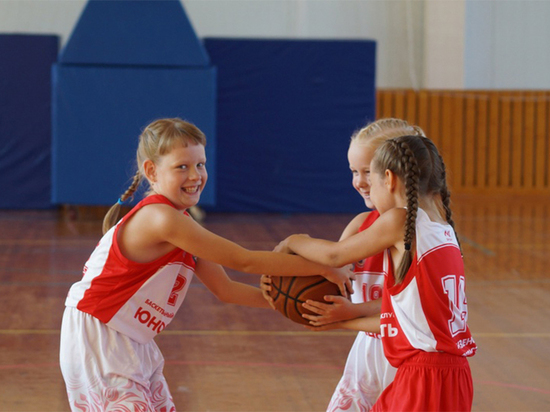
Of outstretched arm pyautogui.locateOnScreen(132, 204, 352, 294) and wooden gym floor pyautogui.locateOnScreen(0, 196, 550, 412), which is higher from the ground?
outstretched arm pyautogui.locateOnScreen(132, 204, 352, 294)

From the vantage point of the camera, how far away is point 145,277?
2.35 metres

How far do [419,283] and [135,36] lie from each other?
7196mm

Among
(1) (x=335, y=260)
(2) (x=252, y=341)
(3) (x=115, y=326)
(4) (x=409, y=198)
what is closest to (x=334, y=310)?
(1) (x=335, y=260)

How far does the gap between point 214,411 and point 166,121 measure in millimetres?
1414

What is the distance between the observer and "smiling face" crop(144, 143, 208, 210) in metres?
2.36

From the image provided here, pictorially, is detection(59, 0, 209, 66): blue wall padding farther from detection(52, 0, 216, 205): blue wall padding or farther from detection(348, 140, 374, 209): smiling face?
detection(348, 140, 374, 209): smiling face

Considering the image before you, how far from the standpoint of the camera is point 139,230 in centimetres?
232

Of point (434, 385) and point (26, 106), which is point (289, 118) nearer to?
point (26, 106)

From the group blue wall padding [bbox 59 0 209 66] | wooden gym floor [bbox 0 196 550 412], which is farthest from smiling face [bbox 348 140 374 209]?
blue wall padding [bbox 59 0 209 66]

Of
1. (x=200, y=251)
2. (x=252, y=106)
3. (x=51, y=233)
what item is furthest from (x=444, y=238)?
(x=252, y=106)

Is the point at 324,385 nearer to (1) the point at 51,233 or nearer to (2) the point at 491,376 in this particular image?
(2) the point at 491,376

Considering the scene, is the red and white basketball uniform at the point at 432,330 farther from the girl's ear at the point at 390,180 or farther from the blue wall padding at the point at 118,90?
the blue wall padding at the point at 118,90

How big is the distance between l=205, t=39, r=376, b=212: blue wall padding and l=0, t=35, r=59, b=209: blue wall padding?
210 cm

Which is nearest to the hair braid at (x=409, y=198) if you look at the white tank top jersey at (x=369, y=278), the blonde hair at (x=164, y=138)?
the white tank top jersey at (x=369, y=278)
